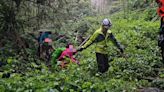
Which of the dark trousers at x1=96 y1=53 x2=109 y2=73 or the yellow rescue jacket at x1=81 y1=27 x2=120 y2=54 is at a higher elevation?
the yellow rescue jacket at x1=81 y1=27 x2=120 y2=54

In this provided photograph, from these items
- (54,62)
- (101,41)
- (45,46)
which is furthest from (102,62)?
(45,46)

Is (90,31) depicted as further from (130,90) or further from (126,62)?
(130,90)

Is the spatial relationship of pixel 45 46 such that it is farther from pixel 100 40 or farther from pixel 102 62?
pixel 100 40

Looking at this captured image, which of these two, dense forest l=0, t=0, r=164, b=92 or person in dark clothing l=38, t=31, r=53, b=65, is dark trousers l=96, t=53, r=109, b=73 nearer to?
dense forest l=0, t=0, r=164, b=92

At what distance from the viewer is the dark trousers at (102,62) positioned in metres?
11.2

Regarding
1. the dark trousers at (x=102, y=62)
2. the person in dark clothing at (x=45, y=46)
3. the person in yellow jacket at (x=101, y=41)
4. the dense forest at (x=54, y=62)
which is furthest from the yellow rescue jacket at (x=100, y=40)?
the person in dark clothing at (x=45, y=46)

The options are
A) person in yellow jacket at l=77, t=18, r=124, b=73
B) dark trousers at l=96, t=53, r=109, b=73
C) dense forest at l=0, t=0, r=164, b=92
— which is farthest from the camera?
dark trousers at l=96, t=53, r=109, b=73

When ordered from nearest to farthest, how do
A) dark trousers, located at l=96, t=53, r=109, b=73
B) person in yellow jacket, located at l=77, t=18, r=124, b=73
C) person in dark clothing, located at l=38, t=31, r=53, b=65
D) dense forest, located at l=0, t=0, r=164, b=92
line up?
dense forest, located at l=0, t=0, r=164, b=92, person in yellow jacket, located at l=77, t=18, r=124, b=73, dark trousers, located at l=96, t=53, r=109, b=73, person in dark clothing, located at l=38, t=31, r=53, b=65

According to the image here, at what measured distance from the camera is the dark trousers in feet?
36.8

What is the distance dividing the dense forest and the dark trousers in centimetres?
19

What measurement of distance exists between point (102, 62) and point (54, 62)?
5.05ft

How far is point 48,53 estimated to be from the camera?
13.8m

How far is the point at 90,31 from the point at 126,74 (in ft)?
40.9

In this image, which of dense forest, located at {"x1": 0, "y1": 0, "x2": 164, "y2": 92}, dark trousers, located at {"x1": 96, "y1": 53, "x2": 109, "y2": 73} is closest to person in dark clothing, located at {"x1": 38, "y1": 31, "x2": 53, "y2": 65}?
dense forest, located at {"x1": 0, "y1": 0, "x2": 164, "y2": 92}
